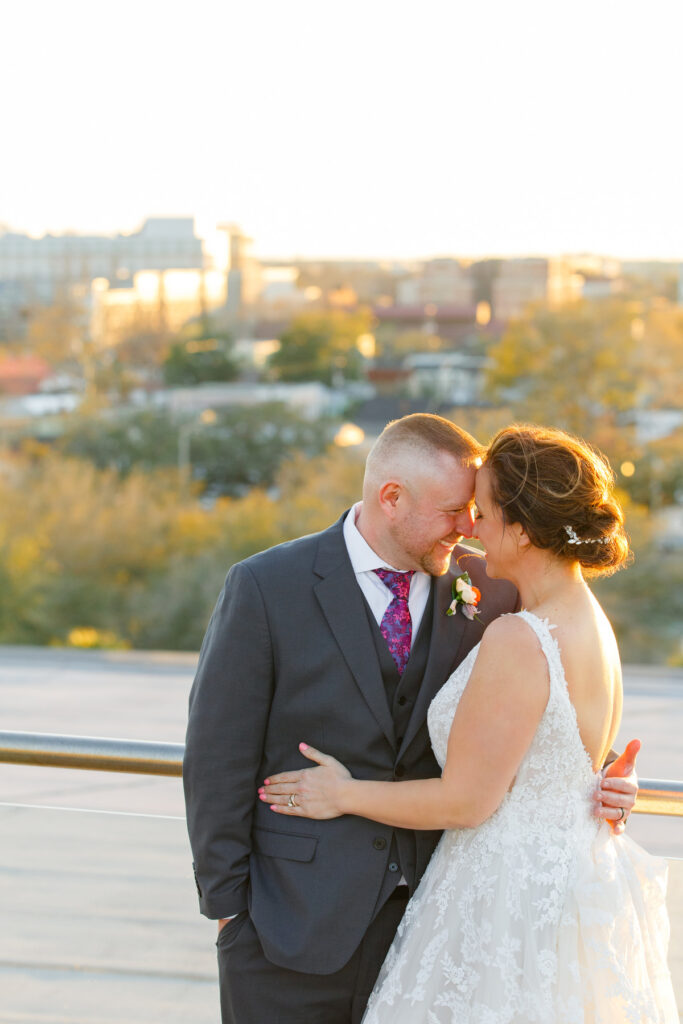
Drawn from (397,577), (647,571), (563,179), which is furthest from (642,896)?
(563,179)

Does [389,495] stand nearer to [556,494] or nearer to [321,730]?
[556,494]

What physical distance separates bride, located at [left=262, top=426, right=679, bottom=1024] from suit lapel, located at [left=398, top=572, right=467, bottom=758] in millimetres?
36

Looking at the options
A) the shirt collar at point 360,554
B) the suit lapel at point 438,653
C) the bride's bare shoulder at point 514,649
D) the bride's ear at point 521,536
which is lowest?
the suit lapel at point 438,653

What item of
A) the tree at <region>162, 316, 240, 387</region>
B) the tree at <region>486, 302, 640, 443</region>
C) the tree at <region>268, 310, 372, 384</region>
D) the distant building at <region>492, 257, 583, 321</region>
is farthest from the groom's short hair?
the tree at <region>268, 310, 372, 384</region>

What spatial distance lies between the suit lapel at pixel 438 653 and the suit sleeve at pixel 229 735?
0.77 feet

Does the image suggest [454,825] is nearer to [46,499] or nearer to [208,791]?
[208,791]

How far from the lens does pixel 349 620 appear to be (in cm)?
183

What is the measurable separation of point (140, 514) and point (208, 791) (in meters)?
23.8

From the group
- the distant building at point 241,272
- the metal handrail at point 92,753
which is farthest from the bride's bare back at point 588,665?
the distant building at point 241,272

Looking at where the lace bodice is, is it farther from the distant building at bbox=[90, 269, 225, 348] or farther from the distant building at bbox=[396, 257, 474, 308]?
the distant building at bbox=[396, 257, 474, 308]

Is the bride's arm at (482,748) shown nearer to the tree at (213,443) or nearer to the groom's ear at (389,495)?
the groom's ear at (389,495)

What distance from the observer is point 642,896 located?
183 centimetres

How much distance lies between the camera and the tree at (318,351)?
46062 millimetres

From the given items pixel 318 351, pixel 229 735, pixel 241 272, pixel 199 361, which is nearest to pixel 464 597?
pixel 229 735
